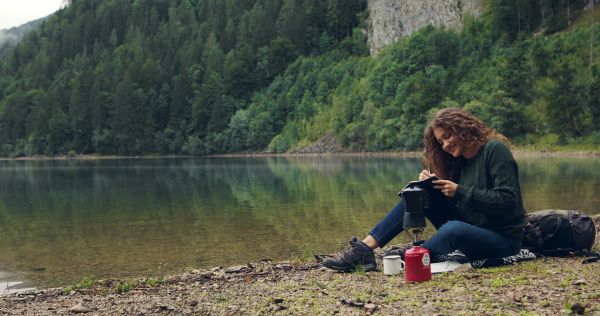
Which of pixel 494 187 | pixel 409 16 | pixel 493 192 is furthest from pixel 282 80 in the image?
pixel 493 192

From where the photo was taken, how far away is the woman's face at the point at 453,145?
6.11 meters

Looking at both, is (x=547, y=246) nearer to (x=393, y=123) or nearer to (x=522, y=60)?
(x=522, y=60)

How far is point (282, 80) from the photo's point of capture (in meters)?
124

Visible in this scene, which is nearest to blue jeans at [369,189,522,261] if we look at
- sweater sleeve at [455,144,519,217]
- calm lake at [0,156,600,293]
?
sweater sleeve at [455,144,519,217]

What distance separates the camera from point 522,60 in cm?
6056

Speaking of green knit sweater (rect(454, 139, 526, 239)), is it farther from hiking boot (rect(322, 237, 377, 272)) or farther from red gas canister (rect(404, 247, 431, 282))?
hiking boot (rect(322, 237, 377, 272))

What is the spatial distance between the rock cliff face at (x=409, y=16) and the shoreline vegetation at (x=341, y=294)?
9870 centimetres

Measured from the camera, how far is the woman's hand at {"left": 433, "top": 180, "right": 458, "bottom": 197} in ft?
19.6

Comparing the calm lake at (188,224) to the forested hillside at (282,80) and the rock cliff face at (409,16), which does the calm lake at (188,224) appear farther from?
the rock cliff face at (409,16)

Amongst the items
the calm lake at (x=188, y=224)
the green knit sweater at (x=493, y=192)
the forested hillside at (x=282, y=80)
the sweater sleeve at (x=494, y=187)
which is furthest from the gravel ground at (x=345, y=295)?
the forested hillside at (x=282, y=80)

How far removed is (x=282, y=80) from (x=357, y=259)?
119m

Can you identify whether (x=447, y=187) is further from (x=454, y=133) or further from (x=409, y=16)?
(x=409, y=16)

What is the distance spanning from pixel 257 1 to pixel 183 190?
147835mm

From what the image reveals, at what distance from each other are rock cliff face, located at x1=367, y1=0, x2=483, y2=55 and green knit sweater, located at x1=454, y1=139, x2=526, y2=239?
322 ft
